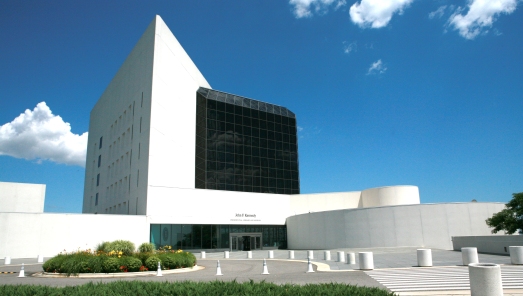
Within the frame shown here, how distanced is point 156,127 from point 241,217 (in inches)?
623

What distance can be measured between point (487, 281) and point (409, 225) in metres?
33.4

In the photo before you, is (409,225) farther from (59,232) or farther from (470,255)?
(59,232)

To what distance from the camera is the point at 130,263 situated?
21312mm

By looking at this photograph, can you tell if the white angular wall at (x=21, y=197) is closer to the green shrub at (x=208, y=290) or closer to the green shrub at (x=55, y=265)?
the green shrub at (x=55, y=265)

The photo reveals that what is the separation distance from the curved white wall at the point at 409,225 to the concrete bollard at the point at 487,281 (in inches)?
1302

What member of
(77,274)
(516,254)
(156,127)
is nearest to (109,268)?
(77,274)

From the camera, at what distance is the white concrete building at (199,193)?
4066 centimetres

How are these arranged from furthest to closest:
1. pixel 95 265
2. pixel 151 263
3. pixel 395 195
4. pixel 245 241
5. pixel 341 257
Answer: pixel 395 195, pixel 245 241, pixel 341 257, pixel 151 263, pixel 95 265

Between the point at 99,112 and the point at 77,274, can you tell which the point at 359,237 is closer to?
the point at 77,274

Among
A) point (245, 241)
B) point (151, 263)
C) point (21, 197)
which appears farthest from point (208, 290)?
point (21, 197)

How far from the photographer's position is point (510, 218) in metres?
36.1

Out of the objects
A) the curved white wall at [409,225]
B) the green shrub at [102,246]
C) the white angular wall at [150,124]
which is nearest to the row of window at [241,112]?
the white angular wall at [150,124]

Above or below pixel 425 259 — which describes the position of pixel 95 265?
above

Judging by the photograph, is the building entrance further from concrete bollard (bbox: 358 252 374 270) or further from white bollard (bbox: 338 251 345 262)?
concrete bollard (bbox: 358 252 374 270)
